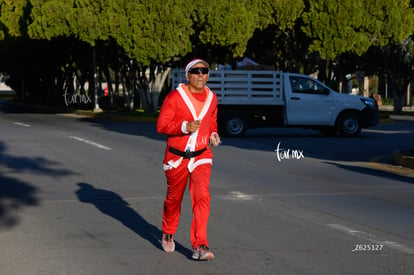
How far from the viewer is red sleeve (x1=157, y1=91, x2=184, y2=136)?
26.1 feet

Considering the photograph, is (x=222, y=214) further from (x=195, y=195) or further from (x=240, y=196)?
(x=195, y=195)

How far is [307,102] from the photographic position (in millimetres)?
27812

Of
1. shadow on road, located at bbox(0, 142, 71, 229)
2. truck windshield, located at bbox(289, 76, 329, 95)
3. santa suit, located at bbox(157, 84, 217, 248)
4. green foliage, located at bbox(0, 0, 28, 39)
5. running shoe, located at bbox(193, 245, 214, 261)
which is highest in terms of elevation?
green foliage, located at bbox(0, 0, 28, 39)

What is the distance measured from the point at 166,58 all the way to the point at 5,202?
29.2m

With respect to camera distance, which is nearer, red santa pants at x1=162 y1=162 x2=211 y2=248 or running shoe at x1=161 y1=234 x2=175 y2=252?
red santa pants at x1=162 y1=162 x2=211 y2=248

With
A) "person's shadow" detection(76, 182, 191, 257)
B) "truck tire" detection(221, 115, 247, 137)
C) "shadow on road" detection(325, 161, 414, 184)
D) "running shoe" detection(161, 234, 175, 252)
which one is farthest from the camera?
"truck tire" detection(221, 115, 247, 137)

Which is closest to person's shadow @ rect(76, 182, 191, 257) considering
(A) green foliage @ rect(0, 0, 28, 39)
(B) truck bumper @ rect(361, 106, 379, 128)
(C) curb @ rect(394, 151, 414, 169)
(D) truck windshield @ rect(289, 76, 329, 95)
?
(C) curb @ rect(394, 151, 414, 169)

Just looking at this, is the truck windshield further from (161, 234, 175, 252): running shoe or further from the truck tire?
(161, 234, 175, 252): running shoe

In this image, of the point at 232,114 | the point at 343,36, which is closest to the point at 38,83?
the point at 343,36

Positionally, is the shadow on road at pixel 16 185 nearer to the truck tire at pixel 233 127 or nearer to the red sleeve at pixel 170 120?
the red sleeve at pixel 170 120

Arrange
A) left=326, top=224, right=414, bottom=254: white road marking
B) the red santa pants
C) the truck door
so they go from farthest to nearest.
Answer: the truck door, left=326, top=224, right=414, bottom=254: white road marking, the red santa pants

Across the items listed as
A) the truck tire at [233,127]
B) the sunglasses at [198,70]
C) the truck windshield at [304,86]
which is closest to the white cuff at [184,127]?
the sunglasses at [198,70]

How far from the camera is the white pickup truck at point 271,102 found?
27.5 meters

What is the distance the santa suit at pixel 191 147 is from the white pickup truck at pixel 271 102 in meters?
19.0
